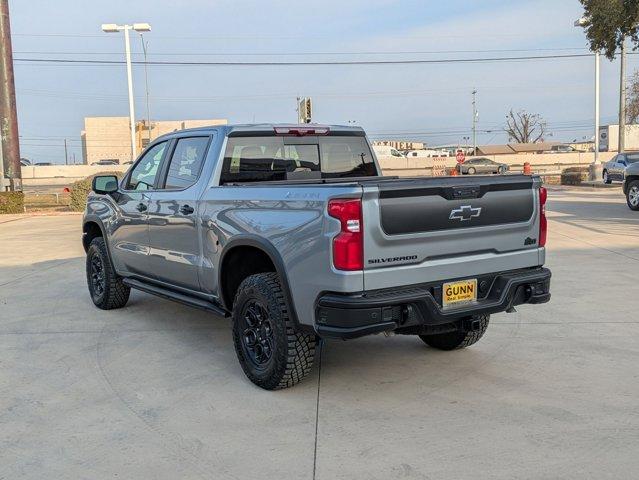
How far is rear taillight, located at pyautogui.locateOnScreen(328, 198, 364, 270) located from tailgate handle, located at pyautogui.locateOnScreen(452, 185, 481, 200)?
2.43ft

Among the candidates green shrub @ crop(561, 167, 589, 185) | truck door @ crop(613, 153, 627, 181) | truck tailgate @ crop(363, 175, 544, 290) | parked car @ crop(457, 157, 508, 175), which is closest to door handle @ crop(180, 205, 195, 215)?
truck tailgate @ crop(363, 175, 544, 290)

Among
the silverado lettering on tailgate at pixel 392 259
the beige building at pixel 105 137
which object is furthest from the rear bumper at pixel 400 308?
the beige building at pixel 105 137

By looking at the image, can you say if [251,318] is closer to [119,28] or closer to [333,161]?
[333,161]

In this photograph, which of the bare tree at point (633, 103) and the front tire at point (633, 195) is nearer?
the front tire at point (633, 195)

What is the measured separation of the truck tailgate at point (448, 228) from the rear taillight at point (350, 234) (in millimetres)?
42

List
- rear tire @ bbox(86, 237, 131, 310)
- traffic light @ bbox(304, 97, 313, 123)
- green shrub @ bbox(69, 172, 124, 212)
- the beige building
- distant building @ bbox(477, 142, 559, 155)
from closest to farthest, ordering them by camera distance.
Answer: rear tire @ bbox(86, 237, 131, 310), traffic light @ bbox(304, 97, 313, 123), green shrub @ bbox(69, 172, 124, 212), distant building @ bbox(477, 142, 559, 155), the beige building

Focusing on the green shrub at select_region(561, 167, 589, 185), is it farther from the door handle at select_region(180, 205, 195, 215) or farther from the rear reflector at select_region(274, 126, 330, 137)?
the door handle at select_region(180, 205, 195, 215)

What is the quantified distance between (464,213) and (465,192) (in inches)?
5.4

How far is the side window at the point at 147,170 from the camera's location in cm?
629

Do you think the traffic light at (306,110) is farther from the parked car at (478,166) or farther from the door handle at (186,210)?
the parked car at (478,166)

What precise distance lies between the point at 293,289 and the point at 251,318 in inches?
26.2

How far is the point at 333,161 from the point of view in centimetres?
604

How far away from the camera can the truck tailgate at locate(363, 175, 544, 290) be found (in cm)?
396

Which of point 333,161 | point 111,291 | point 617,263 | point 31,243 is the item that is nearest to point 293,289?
point 333,161
